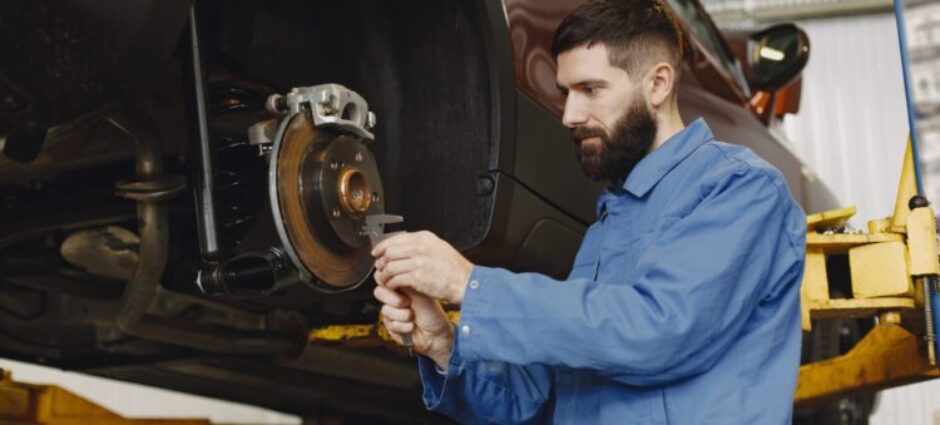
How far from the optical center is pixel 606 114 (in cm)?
156

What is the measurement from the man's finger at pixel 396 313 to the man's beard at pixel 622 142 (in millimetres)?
376

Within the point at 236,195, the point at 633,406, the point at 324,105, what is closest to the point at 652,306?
the point at 633,406

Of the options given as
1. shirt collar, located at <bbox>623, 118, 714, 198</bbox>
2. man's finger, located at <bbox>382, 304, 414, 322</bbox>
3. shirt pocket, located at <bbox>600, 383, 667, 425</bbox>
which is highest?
shirt collar, located at <bbox>623, 118, 714, 198</bbox>

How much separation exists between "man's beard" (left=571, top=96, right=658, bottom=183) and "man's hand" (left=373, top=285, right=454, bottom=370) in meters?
0.33

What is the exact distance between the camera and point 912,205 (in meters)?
1.98

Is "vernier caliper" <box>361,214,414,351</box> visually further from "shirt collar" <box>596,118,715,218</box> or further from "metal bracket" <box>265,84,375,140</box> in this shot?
"shirt collar" <box>596,118,715,218</box>

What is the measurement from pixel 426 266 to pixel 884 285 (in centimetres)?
118

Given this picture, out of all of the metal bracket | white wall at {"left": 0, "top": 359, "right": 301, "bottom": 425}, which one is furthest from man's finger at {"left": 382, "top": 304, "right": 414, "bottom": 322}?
white wall at {"left": 0, "top": 359, "right": 301, "bottom": 425}

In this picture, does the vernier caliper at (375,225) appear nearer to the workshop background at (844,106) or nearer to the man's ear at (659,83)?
the man's ear at (659,83)

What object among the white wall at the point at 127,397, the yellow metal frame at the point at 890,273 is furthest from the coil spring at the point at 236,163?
the white wall at the point at 127,397

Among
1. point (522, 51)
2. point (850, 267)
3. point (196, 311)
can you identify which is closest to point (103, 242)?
point (196, 311)

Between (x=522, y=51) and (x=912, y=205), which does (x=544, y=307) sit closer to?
(x=522, y=51)

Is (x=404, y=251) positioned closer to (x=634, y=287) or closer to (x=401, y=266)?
(x=401, y=266)

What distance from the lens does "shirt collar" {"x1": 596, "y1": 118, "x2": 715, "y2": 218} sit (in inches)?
60.3
